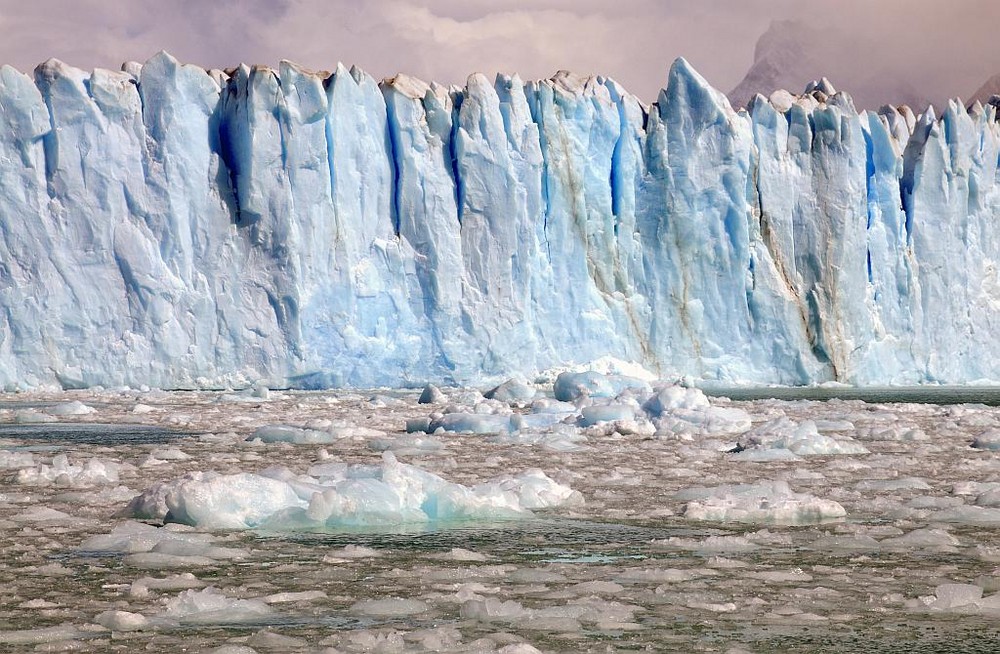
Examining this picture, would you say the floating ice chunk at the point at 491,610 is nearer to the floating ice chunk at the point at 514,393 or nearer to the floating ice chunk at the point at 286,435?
the floating ice chunk at the point at 286,435

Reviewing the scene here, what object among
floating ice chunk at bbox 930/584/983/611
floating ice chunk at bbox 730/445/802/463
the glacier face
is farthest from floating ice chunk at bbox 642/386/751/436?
the glacier face

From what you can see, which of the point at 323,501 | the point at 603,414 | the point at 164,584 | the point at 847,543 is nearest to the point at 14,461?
the point at 323,501

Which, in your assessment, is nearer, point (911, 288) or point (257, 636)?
point (257, 636)

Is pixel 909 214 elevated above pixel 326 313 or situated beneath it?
elevated above

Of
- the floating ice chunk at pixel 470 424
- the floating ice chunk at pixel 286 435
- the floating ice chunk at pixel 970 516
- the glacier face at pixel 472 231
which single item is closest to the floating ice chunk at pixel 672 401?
the floating ice chunk at pixel 470 424

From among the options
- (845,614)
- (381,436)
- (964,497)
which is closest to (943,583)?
(845,614)

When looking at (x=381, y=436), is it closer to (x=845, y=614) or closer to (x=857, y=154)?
(x=845, y=614)
